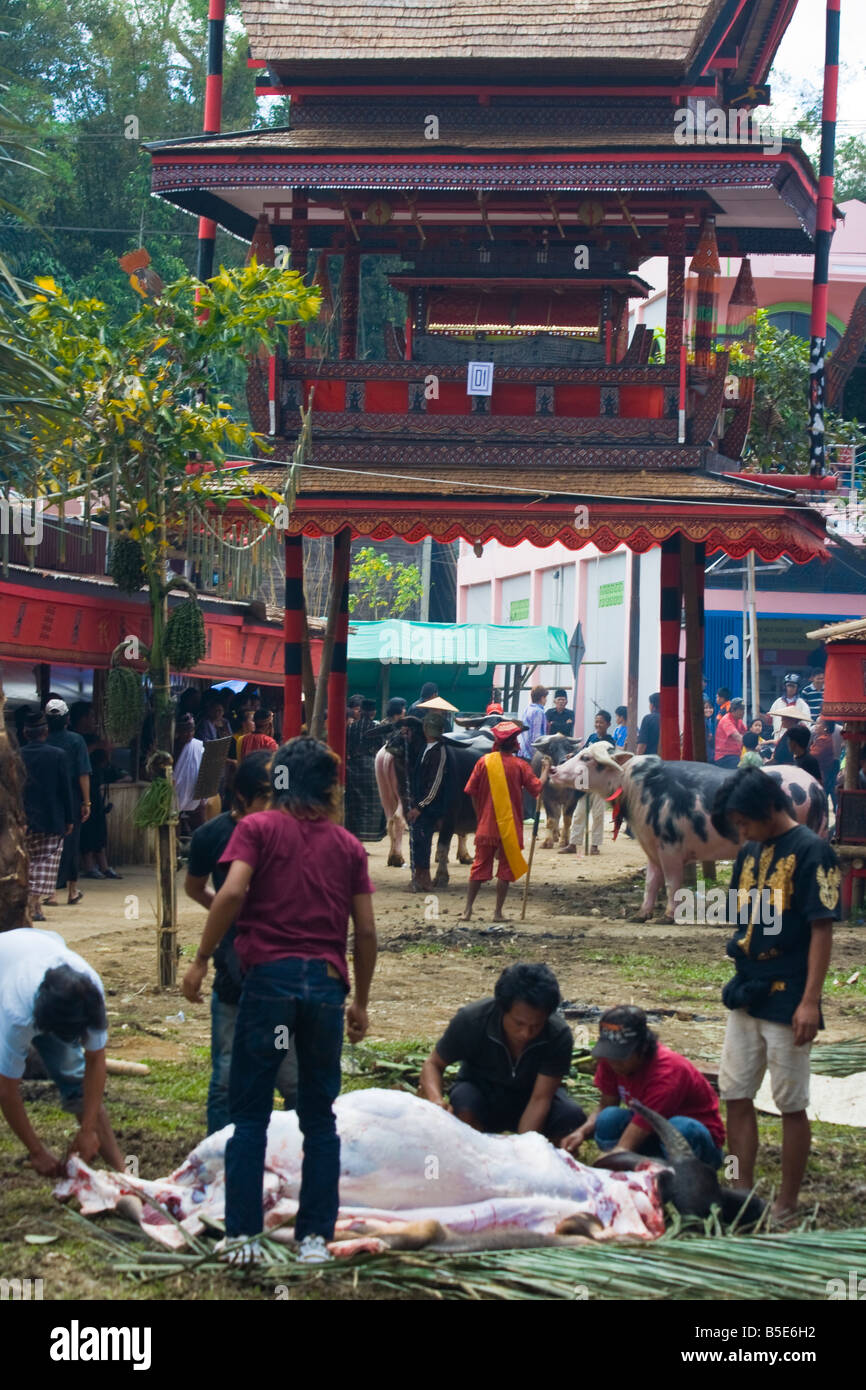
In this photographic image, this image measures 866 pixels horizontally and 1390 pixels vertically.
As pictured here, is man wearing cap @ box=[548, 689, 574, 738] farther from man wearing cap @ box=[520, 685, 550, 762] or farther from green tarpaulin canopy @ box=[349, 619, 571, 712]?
green tarpaulin canopy @ box=[349, 619, 571, 712]

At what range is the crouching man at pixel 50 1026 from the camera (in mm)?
6227

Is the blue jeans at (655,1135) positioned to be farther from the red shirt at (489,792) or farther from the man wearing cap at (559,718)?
the man wearing cap at (559,718)

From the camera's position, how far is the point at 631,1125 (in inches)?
255

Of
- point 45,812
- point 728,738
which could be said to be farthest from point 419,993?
point 728,738

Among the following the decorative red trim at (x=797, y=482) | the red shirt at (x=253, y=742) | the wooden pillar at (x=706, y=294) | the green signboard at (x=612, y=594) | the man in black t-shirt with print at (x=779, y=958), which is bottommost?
the man in black t-shirt with print at (x=779, y=958)

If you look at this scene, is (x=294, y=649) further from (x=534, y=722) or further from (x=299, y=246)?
(x=534, y=722)

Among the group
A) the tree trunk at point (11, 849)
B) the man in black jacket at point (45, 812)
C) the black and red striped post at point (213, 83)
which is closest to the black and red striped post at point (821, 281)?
the black and red striped post at point (213, 83)

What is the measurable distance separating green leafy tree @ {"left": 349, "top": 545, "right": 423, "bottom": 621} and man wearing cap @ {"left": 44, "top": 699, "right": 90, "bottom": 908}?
2461 cm

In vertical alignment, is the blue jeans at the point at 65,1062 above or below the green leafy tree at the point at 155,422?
below

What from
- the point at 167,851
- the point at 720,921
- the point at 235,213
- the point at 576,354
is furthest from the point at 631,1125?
the point at 235,213

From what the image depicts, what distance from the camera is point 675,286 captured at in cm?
1691

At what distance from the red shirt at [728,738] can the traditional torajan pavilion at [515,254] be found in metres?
6.10
